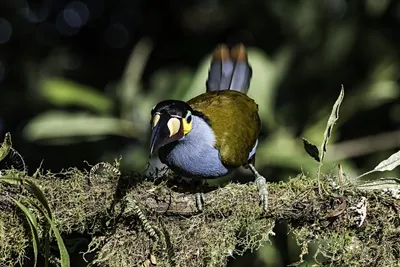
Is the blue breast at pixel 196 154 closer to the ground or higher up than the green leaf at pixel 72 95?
closer to the ground

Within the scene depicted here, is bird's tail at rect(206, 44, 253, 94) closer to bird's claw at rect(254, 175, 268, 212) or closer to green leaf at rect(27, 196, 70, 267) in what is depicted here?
bird's claw at rect(254, 175, 268, 212)

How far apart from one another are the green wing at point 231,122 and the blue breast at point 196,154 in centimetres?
2

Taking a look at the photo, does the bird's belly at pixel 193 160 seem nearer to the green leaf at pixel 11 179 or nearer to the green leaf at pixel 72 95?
the green leaf at pixel 11 179

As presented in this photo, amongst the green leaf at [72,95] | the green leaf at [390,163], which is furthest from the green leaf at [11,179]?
the green leaf at [72,95]

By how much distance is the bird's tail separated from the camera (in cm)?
220

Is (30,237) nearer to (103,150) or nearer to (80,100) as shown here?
(80,100)

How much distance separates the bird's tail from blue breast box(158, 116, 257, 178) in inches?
20.4

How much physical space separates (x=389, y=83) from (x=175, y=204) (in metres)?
1.54

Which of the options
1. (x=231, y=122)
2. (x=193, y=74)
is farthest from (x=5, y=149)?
(x=193, y=74)

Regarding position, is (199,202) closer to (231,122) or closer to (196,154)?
(196,154)

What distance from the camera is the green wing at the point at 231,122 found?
1.71m

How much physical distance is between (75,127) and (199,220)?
1.13 m

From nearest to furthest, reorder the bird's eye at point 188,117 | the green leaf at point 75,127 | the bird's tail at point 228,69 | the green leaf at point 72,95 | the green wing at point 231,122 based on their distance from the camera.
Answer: the bird's eye at point 188,117 → the green wing at point 231,122 → the bird's tail at point 228,69 → the green leaf at point 75,127 → the green leaf at point 72,95

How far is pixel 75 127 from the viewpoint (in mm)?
2377
